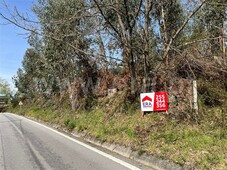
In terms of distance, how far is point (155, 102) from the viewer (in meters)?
9.48

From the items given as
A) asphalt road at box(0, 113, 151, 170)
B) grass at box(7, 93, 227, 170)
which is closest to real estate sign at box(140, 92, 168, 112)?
grass at box(7, 93, 227, 170)

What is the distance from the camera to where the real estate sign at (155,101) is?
9117 mm

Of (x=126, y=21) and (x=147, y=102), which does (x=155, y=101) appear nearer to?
(x=147, y=102)

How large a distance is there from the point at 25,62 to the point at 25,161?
3750 cm

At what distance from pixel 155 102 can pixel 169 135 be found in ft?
7.38

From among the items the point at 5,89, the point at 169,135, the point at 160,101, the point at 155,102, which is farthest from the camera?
the point at 5,89

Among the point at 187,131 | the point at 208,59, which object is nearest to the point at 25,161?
the point at 187,131

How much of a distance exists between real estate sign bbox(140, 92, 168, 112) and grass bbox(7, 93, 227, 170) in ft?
0.82

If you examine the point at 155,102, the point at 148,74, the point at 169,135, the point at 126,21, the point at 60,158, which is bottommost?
the point at 60,158

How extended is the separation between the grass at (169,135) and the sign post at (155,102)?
0.81 ft

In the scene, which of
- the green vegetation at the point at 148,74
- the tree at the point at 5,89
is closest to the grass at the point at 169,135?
the green vegetation at the point at 148,74

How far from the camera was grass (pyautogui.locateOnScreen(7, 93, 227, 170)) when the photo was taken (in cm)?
570

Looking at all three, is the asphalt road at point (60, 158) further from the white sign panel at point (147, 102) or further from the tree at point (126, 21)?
the tree at point (126, 21)

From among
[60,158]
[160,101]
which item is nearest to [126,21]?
[160,101]
